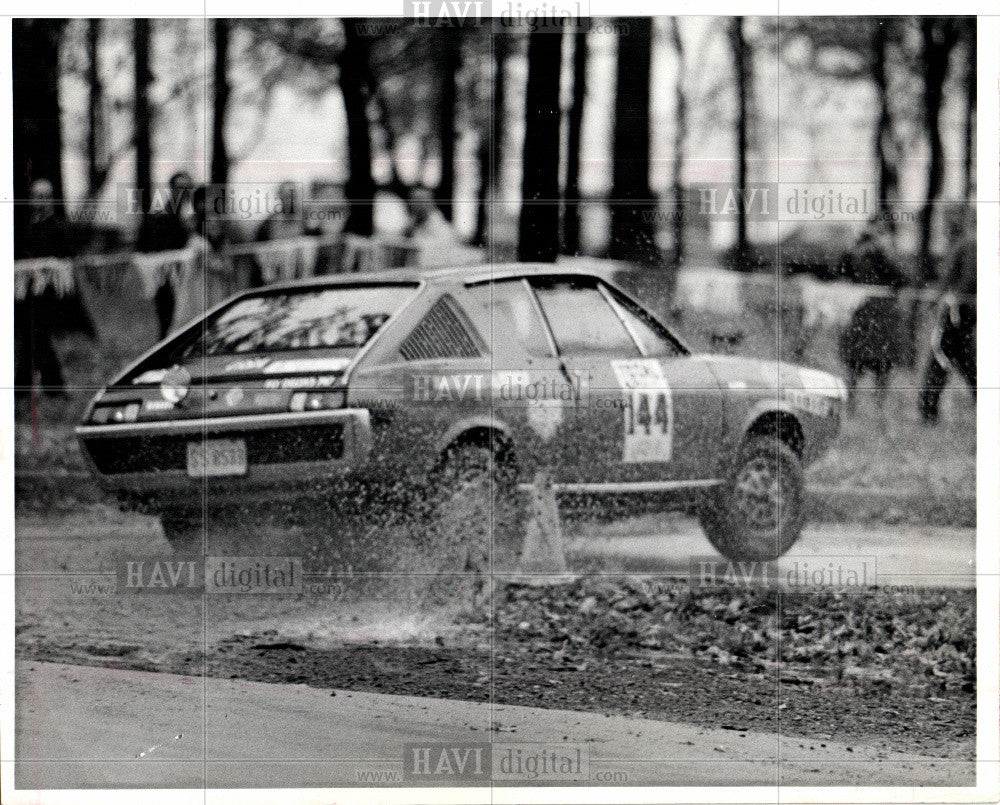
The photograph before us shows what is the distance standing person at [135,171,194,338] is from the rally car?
17cm

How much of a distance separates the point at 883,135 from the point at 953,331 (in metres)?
0.97

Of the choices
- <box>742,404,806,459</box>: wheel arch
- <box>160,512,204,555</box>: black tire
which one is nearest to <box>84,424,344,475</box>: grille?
<box>160,512,204,555</box>: black tire

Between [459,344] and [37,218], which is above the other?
[37,218]

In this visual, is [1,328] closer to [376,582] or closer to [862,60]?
[376,582]

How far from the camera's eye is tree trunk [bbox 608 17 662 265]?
30.7 feet

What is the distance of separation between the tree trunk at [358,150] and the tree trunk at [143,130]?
903mm

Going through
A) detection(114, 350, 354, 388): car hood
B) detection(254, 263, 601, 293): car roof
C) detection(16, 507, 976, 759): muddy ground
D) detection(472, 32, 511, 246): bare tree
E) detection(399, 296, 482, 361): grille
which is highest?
A: detection(472, 32, 511, 246): bare tree

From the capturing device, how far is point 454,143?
941 centimetres

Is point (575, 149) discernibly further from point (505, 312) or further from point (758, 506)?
point (758, 506)

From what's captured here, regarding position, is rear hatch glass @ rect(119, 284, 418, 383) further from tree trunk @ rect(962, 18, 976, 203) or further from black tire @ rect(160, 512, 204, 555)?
tree trunk @ rect(962, 18, 976, 203)

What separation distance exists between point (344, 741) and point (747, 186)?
3.16 m

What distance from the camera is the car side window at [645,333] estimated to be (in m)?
9.47

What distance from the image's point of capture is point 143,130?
9.37m

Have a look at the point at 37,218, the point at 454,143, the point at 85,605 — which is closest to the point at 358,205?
the point at 454,143
